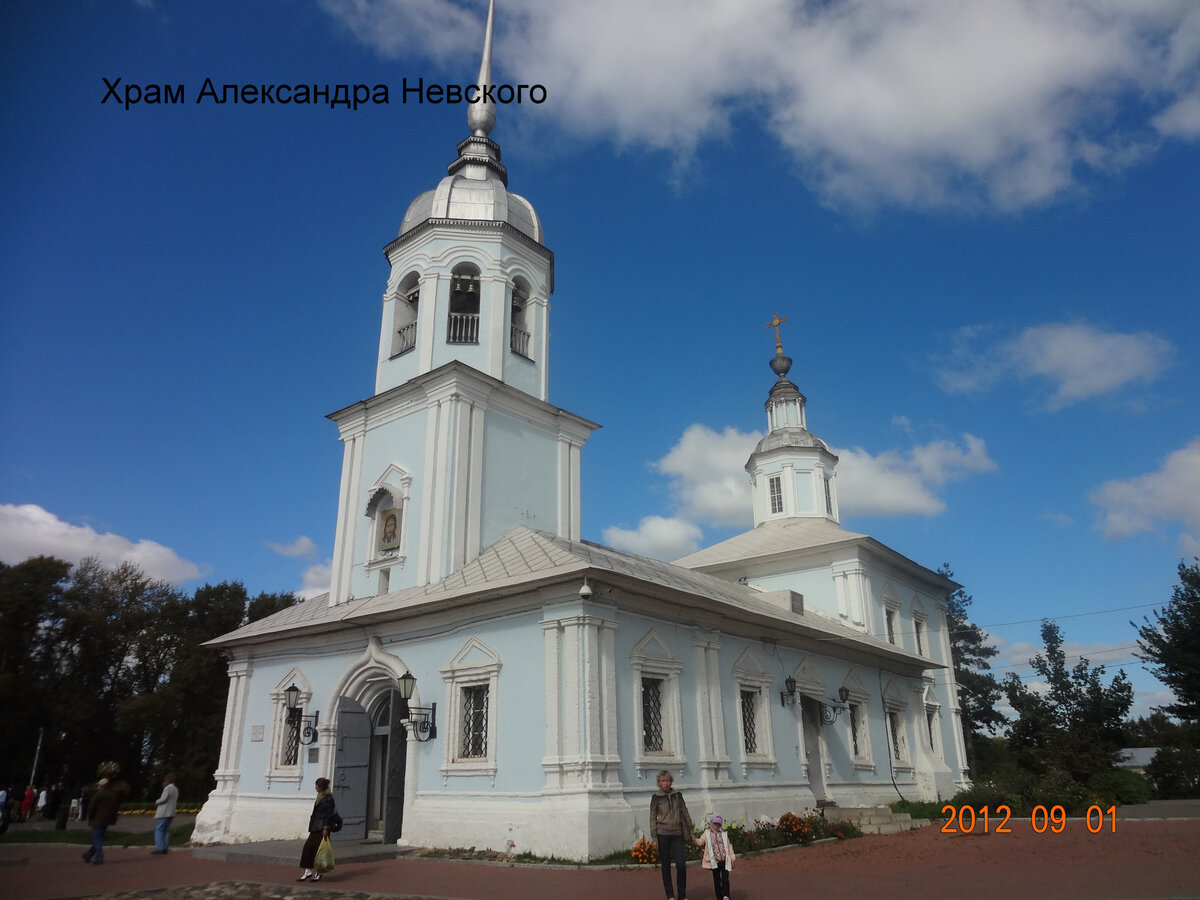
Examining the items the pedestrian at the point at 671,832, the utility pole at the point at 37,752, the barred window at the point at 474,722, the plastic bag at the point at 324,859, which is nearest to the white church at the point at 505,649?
the barred window at the point at 474,722

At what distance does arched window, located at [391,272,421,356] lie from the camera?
19.0 meters

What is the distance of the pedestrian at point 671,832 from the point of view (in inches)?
324

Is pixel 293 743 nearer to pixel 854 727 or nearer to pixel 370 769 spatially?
pixel 370 769

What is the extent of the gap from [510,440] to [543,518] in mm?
1830

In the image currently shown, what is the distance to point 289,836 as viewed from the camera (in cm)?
1561

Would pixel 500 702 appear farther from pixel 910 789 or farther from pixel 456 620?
pixel 910 789

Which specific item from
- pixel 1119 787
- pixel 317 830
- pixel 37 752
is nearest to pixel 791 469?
pixel 1119 787

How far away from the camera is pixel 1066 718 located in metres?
33.9

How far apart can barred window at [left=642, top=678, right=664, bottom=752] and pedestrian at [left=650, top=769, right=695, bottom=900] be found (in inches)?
186

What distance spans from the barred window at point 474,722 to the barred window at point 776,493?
17.0m

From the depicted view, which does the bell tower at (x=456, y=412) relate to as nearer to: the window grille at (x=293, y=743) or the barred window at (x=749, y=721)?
the window grille at (x=293, y=743)

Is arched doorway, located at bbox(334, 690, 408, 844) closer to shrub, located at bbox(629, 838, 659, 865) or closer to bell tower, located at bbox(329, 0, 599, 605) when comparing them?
bell tower, located at bbox(329, 0, 599, 605)

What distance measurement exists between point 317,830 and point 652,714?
531cm

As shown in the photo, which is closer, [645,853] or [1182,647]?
[645,853]
